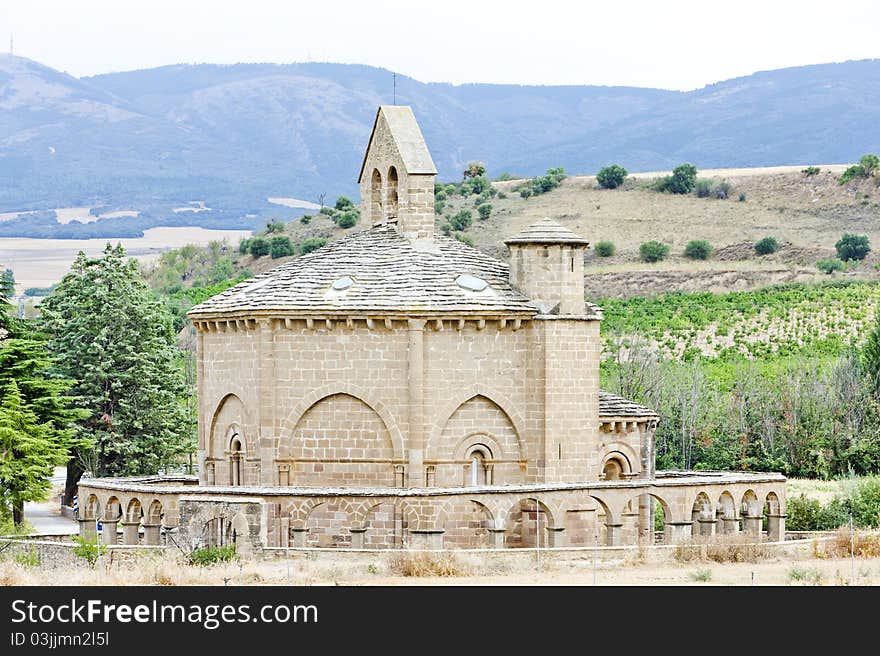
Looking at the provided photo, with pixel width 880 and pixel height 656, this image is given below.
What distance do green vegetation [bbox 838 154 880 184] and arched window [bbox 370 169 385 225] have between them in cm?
8946

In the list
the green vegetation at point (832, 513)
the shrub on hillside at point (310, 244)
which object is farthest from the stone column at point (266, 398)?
the shrub on hillside at point (310, 244)

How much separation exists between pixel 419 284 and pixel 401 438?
3479 millimetres

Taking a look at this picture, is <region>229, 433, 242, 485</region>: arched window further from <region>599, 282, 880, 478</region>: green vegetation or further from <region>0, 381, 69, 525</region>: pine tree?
<region>599, 282, 880, 478</region>: green vegetation

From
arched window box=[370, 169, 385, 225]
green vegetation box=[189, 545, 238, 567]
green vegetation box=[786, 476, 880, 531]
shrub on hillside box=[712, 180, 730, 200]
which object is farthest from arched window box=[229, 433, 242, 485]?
shrub on hillside box=[712, 180, 730, 200]

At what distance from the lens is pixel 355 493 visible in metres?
34.3

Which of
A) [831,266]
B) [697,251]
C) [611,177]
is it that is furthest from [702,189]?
[831,266]

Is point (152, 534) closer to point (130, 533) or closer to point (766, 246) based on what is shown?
point (130, 533)

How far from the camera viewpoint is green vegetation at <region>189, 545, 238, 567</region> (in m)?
32.0

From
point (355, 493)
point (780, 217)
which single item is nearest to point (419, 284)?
point (355, 493)

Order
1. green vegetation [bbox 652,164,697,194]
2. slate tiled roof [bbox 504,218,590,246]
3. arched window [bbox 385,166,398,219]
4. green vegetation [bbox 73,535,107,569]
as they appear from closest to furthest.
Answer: green vegetation [bbox 73,535,107,569] → slate tiled roof [bbox 504,218,590,246] → arched window [bbox 385,166,398,219] → green vegetation [bbox 652,164,697,194]

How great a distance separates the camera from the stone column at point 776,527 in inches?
1553

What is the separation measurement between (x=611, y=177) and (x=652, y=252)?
19889 mm
